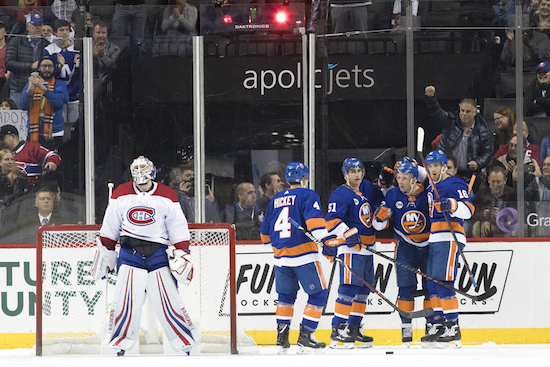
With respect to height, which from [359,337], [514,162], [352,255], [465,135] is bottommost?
[359,337]

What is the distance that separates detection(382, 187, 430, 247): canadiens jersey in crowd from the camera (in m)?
5.27

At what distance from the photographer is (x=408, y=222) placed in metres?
5.27

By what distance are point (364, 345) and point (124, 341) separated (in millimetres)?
1645

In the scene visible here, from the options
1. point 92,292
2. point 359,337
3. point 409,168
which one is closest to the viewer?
point 92,292

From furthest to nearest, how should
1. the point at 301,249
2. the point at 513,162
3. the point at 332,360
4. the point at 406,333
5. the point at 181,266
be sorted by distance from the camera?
the point at 513,162
the point at 406,333
the point at 301,249
the point at 181,266
the point at 332,360

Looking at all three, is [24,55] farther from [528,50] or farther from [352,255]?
[528,50]

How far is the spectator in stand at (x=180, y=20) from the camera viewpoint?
5.93 m

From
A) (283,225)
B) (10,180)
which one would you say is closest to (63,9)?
(10,180)

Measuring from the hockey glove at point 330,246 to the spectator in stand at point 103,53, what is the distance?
2038mm

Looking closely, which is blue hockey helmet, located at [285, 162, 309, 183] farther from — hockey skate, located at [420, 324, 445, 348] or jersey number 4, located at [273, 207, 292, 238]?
hockey skate, located at [420, 324, 445, 348]

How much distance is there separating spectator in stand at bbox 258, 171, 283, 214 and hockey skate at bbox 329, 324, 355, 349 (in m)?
1.09

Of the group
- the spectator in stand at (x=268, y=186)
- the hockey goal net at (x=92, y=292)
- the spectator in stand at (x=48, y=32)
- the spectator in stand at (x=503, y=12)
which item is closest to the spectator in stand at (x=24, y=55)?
the spectator in stand at (x=48, y=32)

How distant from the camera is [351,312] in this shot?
211 inches

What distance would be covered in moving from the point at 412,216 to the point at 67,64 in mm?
2690
